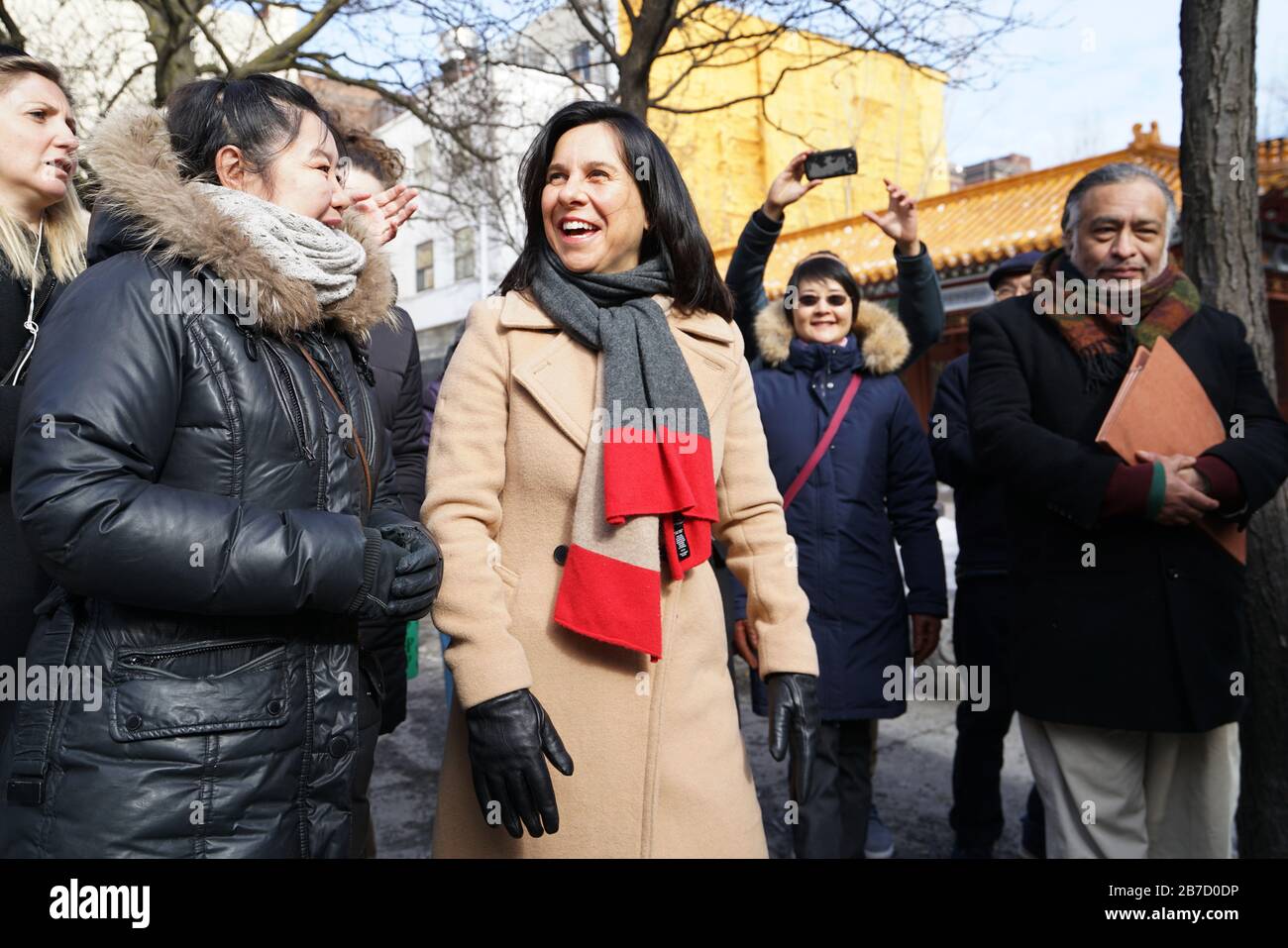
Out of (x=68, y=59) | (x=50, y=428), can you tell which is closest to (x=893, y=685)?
(x=50, y=428)

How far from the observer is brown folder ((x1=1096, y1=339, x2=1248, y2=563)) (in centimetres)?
239

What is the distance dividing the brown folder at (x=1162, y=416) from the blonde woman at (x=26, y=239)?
2.44 m

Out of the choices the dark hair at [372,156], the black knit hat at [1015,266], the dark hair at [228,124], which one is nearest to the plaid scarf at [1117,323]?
the black knit hat at [1015,266]

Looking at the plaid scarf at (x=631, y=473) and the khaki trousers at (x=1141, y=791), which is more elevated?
the plaid scarf at (x=631, y=473)

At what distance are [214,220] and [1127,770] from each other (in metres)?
2.43

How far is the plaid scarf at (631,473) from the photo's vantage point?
1.80 m

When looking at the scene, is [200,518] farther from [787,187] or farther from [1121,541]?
[787,187]

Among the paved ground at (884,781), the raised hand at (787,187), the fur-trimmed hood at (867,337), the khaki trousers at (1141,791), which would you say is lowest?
the paved ground at (884,781)

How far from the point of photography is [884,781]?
4.56m

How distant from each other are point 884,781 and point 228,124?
3.98 meters

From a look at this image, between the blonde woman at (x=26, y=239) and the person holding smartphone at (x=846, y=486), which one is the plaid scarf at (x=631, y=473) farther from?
the person holding smartphone at (x=846, y=486)

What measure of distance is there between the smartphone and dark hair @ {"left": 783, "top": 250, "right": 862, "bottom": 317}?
0.32 meters

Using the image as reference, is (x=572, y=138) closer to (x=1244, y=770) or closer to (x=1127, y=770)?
(x=1127, y=770)

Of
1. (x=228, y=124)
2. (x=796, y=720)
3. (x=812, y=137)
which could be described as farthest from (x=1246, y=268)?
(x=812, y=137)
